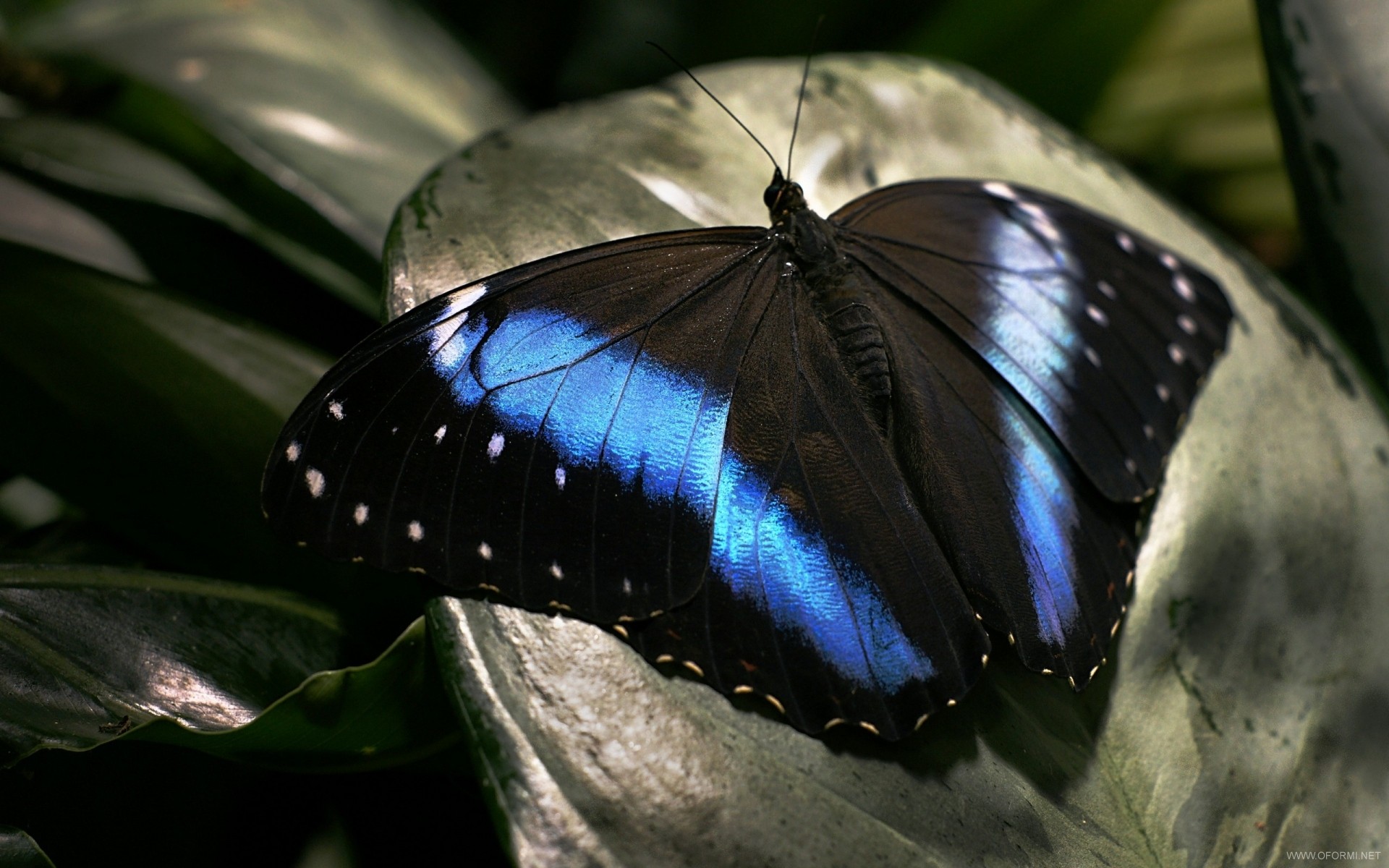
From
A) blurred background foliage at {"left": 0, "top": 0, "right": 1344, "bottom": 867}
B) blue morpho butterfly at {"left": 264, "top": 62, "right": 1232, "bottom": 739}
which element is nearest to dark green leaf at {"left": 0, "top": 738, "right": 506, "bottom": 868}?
blurred background foliage at {"left": 0, "top": 0, "right": 1344, "bottom": 867}

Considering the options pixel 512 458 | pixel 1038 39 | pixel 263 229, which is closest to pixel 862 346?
pixel 512 458

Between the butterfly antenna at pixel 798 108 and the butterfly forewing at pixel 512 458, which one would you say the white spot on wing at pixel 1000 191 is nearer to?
the butterfly antenna at pixel 798 108

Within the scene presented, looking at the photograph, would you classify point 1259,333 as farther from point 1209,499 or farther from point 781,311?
point 781,311

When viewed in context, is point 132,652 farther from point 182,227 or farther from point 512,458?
point 182,227

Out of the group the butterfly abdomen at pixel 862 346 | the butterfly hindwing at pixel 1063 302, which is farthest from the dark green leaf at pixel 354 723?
the butterfly hindwing at pixel 1063 302

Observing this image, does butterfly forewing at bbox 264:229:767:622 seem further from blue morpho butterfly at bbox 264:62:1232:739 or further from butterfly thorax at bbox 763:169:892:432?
butterfly thorax at bbox 763:169:892:432

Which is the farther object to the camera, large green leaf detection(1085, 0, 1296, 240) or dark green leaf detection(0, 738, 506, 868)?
large green leaf detection(1085, 0, 1296, 240)

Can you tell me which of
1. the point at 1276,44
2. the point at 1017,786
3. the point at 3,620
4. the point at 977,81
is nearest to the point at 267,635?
Answer: the point at 3,620
